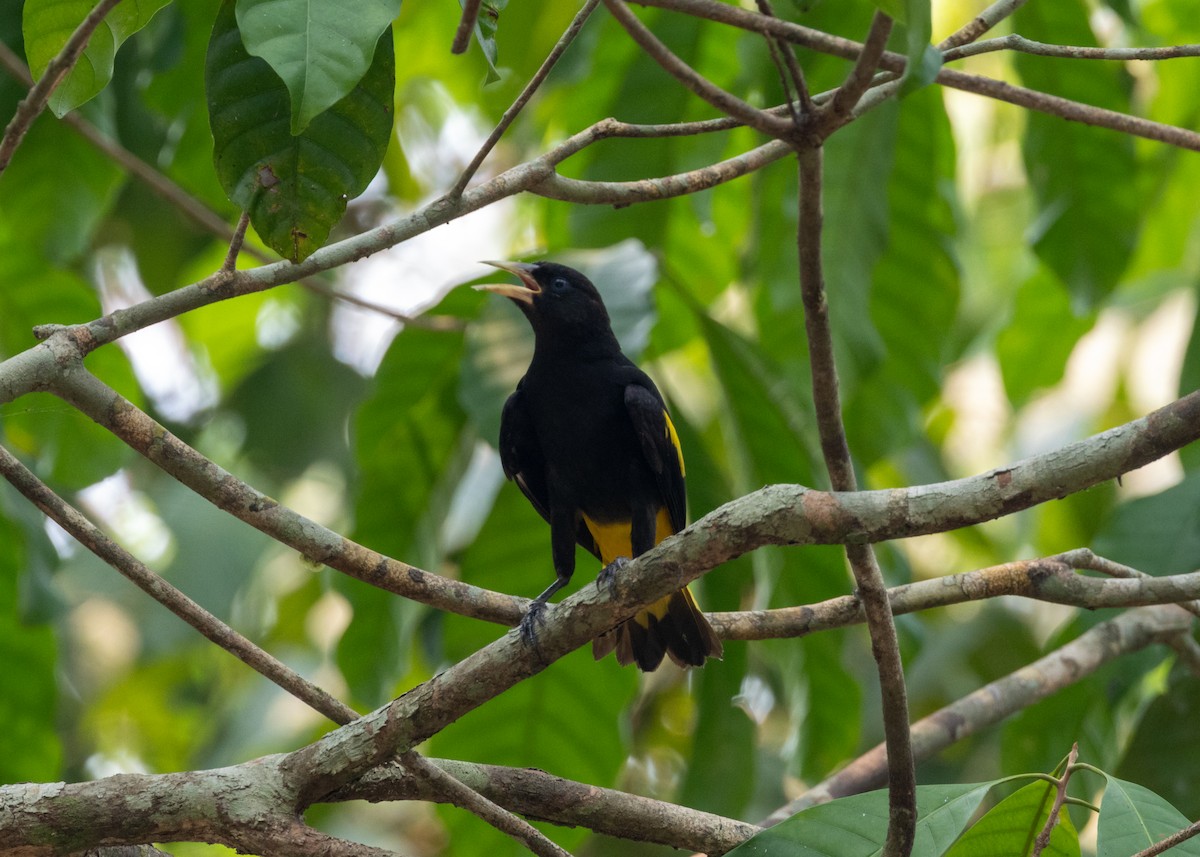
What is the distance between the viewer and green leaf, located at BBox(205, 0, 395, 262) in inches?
94.7

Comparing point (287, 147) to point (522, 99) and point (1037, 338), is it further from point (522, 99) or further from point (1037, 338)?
point (1037, 338)

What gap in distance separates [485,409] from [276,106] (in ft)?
4.59

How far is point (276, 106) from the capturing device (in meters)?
2.44

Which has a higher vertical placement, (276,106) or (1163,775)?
(276,106)

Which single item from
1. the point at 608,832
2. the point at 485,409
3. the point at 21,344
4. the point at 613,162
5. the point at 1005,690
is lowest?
the point at 608,832

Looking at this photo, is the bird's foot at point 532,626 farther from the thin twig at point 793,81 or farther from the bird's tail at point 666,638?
the thin twig at point 793,81

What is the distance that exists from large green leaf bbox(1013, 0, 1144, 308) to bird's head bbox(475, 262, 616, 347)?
5.63 ft

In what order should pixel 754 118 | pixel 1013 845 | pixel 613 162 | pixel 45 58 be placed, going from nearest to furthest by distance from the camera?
1. pixel 754 118
2. pixel 45 58
3. pixel 1013 845
4. pixel 613 162

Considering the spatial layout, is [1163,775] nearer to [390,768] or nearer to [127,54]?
[390,768]

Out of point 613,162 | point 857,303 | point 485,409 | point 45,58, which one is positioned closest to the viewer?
point 45,58

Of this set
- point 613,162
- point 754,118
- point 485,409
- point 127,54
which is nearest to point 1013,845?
point 754,118

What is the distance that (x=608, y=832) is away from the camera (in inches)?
115

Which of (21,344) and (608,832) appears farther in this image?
→ (21,344)

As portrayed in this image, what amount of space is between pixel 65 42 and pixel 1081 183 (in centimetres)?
369
